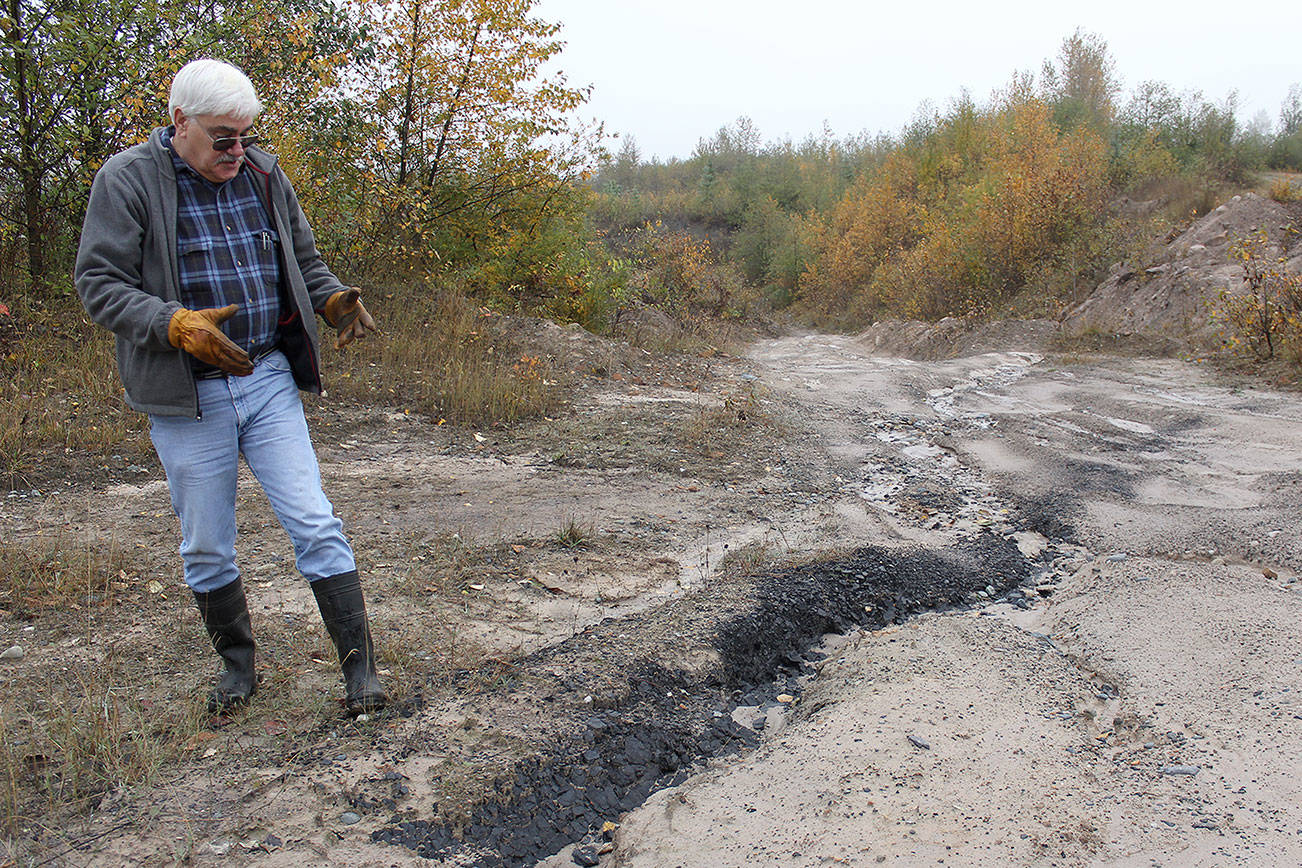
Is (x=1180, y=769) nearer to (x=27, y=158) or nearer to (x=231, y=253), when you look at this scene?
(x=231, y=253)

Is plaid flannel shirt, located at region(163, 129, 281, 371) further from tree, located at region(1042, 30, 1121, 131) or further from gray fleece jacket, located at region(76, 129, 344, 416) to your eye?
tree, located at region(1042, 30, 1121, 131)

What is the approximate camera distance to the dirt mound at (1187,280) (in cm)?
1294

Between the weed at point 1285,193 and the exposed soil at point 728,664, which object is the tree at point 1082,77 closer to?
the weed at point 1285,193

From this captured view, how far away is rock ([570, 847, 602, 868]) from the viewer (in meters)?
2.18

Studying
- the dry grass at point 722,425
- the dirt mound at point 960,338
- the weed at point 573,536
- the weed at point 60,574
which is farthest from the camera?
the dirt mound at point 960,338

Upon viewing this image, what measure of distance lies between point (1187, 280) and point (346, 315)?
49.6 ft

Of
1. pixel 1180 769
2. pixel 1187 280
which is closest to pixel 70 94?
pixel 1180 769

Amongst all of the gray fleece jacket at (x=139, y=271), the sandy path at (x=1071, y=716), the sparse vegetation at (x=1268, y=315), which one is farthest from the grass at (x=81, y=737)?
the sparse vegetation at (x=1268, y=315)

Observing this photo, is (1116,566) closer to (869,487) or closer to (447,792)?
(869,487)

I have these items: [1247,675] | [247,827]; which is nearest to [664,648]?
[247,827]

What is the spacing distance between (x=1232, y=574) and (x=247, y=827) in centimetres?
410

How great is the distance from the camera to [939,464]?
6387 millimetres

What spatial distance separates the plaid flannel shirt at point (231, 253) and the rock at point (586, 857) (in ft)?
5.52

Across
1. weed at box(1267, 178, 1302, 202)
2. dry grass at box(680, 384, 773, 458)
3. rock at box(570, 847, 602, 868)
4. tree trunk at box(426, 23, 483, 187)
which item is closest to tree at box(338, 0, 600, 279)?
tree trunk at box(426, 23, 483, 187)
